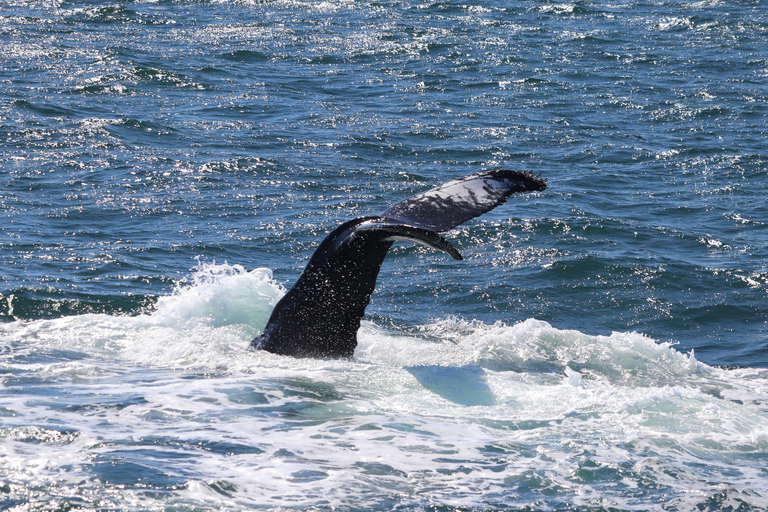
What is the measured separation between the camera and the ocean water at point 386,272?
22.4ft

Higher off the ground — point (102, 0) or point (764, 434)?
point (102, 0)

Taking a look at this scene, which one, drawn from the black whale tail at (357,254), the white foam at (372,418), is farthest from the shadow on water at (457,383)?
the black whale tail at (357,254)

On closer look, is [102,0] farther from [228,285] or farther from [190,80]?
[228,285]

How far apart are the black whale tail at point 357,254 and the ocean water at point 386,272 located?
15.9 inches

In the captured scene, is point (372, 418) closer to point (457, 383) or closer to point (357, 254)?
point (457, 383)

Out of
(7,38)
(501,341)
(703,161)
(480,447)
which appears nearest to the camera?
(480,447)

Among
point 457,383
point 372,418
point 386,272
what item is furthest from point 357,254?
point 386,272

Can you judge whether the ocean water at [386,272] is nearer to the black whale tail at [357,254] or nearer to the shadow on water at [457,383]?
the shadow on water at [457,383]

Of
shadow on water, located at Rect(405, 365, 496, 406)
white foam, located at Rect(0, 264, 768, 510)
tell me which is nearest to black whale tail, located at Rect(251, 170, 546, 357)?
white foam, located at Rect(0, 264, 768, 510)

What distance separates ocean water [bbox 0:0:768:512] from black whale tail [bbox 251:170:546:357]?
40 cm

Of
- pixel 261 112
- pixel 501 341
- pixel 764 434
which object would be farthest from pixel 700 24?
pixel 764 434

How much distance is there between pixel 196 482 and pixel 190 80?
19.4 m

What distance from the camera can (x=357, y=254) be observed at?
26.5ft

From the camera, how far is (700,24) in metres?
32.6
